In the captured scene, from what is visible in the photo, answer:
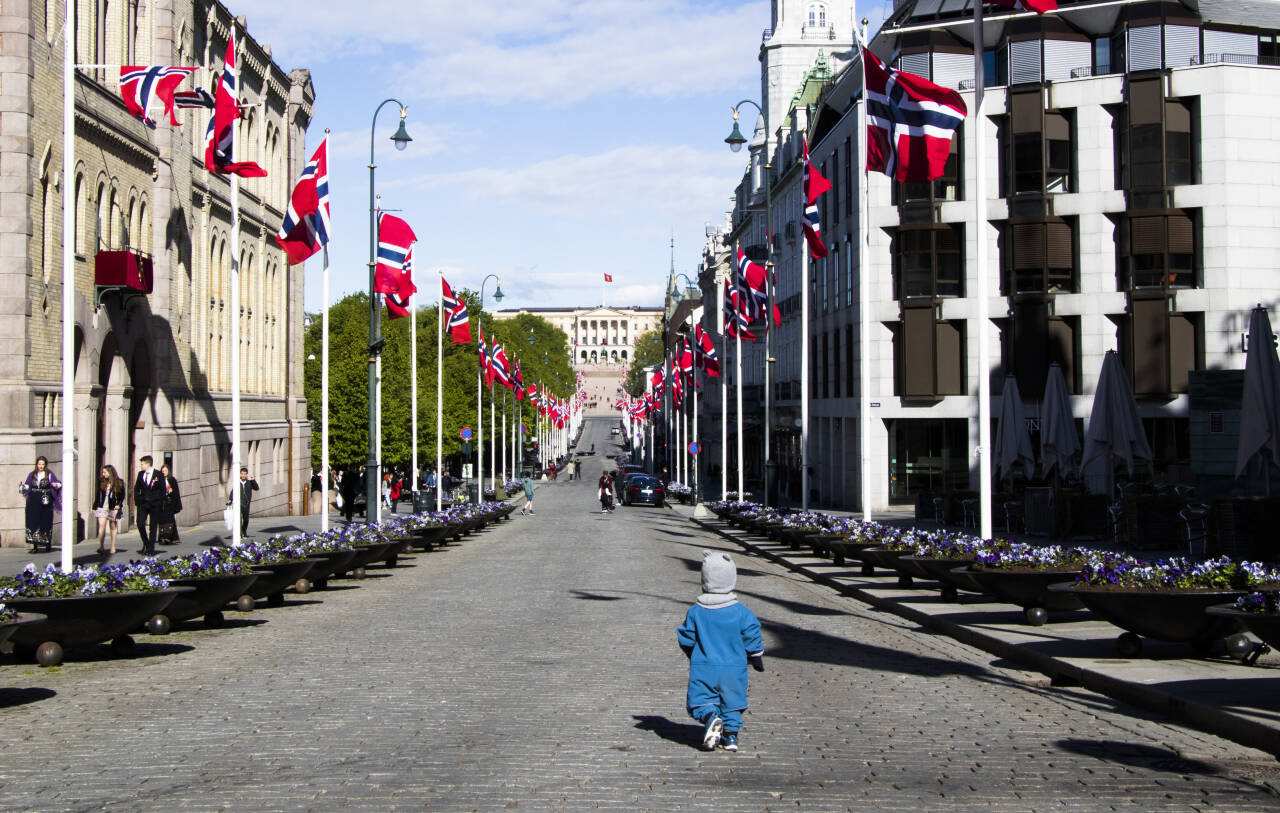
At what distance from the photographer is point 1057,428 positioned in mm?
30422

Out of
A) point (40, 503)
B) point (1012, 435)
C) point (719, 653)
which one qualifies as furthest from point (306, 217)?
point (719, 653)

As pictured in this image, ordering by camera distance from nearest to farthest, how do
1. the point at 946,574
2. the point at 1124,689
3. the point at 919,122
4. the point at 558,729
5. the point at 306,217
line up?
1. the point at 558,729
2. the point at 1124,689
3. the point at 946,574
4. the point at 919,122
5. the point at 306,217

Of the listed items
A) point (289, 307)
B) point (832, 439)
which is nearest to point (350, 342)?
point (289, 307)

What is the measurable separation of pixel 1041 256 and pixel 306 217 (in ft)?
93.3

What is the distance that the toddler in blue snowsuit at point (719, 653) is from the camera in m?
9.05

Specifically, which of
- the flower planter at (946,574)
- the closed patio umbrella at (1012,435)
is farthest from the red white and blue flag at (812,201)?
the flower planter at (946,574)

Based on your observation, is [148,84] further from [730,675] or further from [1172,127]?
[1172,127]

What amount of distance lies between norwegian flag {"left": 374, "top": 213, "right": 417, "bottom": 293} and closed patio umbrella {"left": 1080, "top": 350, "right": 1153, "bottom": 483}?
15.6 meters

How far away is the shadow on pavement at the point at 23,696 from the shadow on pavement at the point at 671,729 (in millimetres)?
5181

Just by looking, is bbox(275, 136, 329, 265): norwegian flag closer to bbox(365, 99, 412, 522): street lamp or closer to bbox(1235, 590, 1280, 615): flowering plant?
bbox(365, 99, 412, 522): street lamp

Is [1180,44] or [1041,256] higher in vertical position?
[1180,44]

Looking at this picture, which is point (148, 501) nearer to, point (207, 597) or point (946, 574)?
point (207, 597)

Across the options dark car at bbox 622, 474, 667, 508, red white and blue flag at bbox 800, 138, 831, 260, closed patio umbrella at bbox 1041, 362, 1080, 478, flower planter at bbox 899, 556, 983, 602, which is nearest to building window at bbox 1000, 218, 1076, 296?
closed patio umbrella at bbox 1041, 362, 1080, 478

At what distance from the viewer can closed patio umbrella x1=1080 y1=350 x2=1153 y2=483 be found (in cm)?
2788
